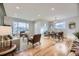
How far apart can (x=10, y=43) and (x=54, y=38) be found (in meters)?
0.92

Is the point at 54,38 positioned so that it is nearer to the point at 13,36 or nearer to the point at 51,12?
the point at 51,12

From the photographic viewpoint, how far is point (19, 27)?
240cm

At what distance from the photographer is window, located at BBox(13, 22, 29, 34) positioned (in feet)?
7.79

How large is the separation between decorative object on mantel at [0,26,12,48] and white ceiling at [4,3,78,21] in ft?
0.98

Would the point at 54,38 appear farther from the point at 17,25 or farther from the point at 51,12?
the point at 17,25

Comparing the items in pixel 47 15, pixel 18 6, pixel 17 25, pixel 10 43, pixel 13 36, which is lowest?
pixel 10 43

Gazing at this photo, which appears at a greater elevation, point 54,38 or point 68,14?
point 68,14

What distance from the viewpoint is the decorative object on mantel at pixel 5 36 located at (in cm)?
232

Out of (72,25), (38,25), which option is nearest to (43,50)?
(38,25)

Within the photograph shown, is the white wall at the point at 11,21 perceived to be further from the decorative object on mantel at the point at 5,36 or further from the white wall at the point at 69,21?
the white wall at the point at 69,21

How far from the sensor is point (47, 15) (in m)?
2.40

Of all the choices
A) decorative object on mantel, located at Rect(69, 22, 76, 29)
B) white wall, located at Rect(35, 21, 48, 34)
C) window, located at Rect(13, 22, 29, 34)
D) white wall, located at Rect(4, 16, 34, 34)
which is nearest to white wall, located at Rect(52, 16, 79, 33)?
decorative object on mantel, located at Rect(69, 22, 76, 29)

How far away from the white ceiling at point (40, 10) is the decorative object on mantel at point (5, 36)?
299 millimetres

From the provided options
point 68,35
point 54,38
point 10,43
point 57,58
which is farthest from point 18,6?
point 57,58
